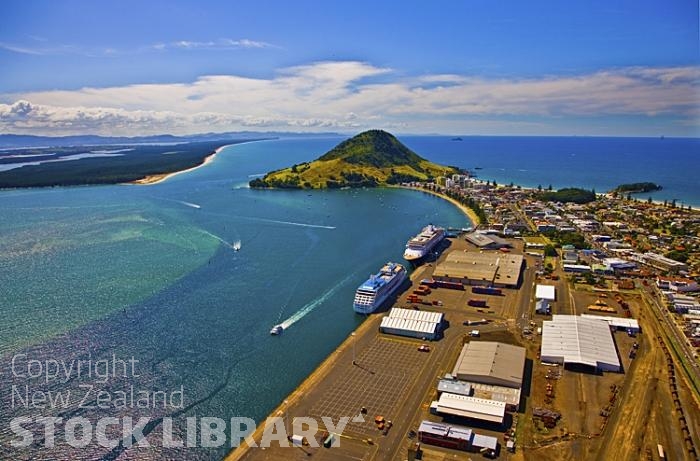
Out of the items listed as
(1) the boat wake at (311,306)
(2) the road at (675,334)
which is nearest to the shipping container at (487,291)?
(2) the road at (675,334)

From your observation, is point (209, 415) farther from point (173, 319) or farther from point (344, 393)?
point (173, 319)

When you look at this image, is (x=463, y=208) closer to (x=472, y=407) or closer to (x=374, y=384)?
(x=374, y=384)

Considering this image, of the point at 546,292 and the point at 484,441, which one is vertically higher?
the point at 546,292

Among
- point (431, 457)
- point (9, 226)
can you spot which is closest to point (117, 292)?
point (431, 457)

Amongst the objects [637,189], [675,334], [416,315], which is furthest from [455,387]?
[637,189]

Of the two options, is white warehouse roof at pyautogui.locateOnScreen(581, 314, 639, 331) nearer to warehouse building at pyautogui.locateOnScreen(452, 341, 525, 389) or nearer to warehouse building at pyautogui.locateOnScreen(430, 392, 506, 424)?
warehouse building at pyautogui.locateOnScreen(452, 341, 525, 389)
